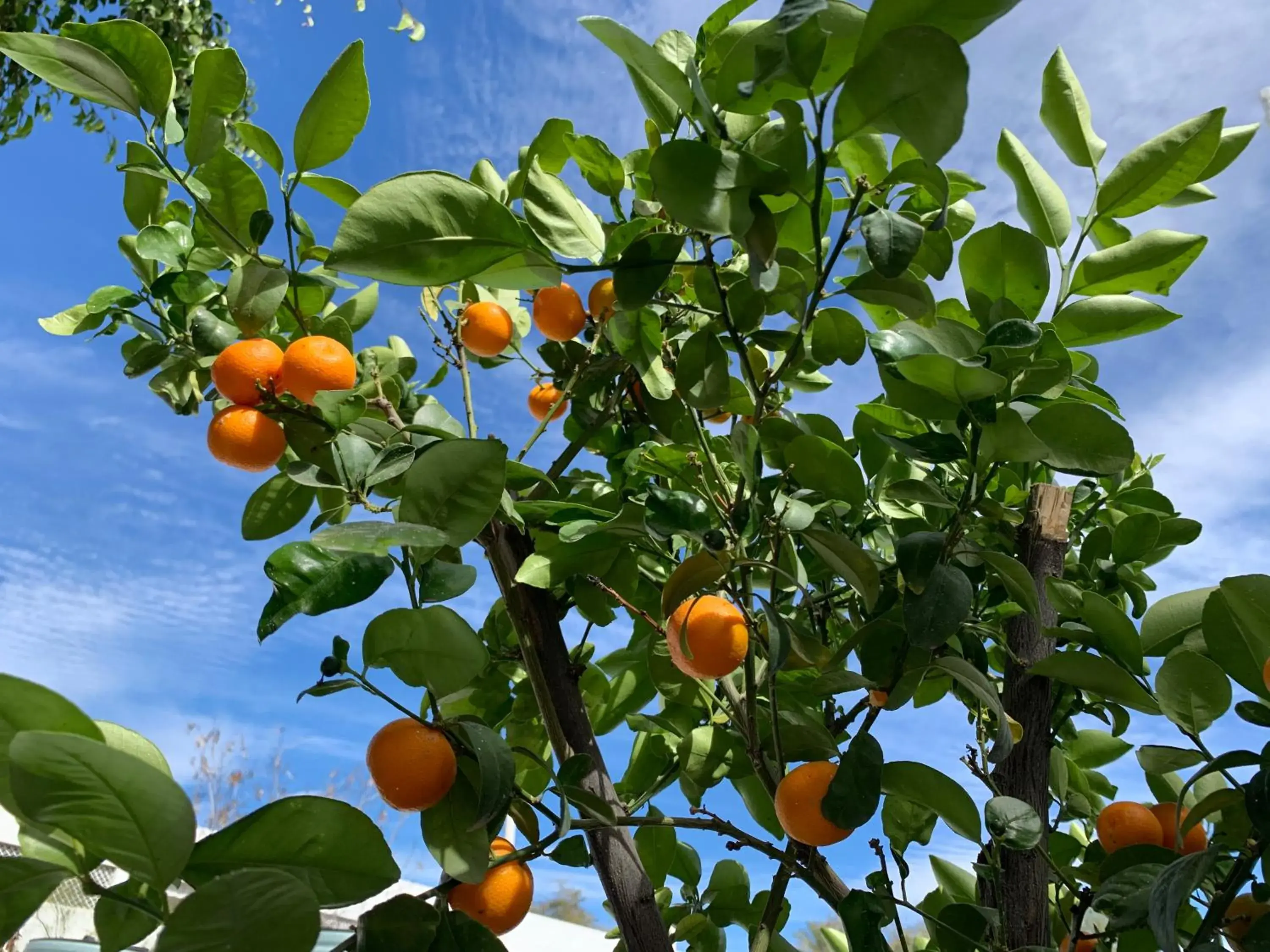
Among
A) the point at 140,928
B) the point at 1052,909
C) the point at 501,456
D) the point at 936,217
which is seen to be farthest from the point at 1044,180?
the point at 140,928

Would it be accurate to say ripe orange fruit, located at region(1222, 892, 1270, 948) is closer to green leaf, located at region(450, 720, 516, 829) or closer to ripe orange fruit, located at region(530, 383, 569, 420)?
green leaf, located at region(450, 720, 516, 829)

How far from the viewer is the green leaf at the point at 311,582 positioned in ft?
1.56

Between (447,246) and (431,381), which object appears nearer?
(447,246)

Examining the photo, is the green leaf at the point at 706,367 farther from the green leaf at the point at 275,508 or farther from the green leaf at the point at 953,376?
the green leaf at the point at 275,508

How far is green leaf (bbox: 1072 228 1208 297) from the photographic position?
2.26 feet

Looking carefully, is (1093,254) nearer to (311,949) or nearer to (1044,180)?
(1044,180)

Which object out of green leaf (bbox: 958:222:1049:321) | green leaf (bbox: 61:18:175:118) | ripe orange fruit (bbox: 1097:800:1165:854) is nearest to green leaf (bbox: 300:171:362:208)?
green leaf (bbox: 61:18:175:118)

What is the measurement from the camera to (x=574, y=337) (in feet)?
2.78

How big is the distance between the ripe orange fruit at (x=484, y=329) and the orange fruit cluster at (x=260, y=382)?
20 cm

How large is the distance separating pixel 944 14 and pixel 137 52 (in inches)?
19.5

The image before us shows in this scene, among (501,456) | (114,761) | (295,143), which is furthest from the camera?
(295,143)

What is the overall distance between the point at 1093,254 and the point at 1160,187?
0.21 feet

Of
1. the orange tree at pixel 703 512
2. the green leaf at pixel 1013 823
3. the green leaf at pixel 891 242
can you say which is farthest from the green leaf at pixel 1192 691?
the green leaf at pixel 891 242

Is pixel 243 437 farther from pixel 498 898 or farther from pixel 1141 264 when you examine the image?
pixel 1141 264
